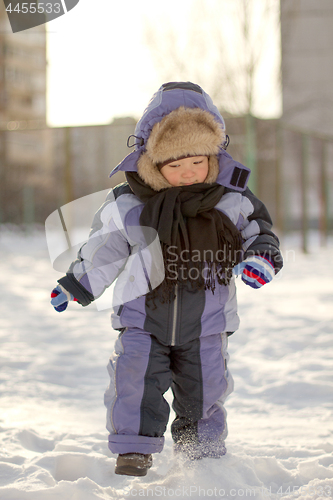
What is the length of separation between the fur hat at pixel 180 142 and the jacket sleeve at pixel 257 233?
16 centimetres

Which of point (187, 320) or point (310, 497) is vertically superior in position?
point (187, 320)

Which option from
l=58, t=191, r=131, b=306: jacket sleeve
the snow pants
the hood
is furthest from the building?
the snow pants

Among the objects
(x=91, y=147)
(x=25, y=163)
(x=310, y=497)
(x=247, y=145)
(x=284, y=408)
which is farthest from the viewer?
(x=25, y=163)

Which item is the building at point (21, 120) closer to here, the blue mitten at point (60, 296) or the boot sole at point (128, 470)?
the blue mitten at point (60, 296)

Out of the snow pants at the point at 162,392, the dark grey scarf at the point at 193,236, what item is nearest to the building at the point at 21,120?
the dark grey scarf at the point at 193,236

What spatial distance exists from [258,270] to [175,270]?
269 millimetres

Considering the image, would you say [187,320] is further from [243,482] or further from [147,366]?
[243,482]

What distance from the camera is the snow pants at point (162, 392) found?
152 cm

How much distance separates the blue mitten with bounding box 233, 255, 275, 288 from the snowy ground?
0.63 meters

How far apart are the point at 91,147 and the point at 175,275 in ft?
24.1

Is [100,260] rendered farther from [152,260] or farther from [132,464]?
[132,464]

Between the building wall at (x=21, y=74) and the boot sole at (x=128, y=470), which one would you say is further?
the building wall at (x=21, y=74)

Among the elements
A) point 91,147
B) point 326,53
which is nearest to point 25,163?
point 91,147

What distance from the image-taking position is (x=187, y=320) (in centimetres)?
159
